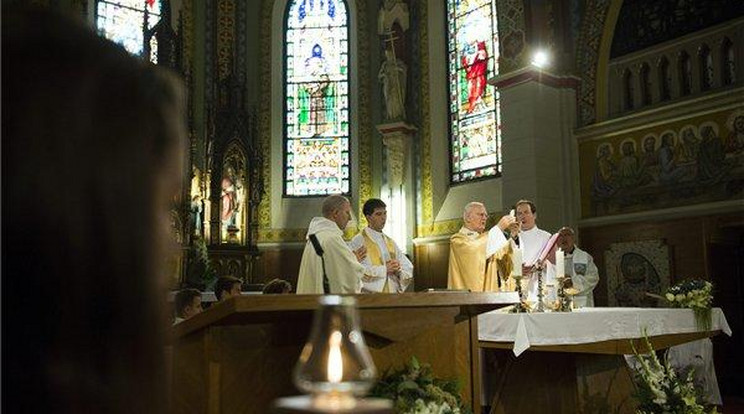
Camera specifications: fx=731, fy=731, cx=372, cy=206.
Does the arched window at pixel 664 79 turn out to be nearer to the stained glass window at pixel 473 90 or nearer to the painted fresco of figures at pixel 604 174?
the painted fresco of figures at pixel 604 174

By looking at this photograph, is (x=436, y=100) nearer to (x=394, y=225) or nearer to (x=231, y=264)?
(x=394, y=225)

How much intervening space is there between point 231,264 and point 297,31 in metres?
5.51

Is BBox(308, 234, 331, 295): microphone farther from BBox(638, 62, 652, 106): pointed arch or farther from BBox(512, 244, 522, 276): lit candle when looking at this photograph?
BBox(638, 62, 652, 106): pointed arch

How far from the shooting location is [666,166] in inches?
388

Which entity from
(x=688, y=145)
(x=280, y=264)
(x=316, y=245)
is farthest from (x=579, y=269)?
(x=280, y=264)

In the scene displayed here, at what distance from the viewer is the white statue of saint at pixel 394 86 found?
14.3 metres

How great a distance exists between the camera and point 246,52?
15523 mm

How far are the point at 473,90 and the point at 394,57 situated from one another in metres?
1.78

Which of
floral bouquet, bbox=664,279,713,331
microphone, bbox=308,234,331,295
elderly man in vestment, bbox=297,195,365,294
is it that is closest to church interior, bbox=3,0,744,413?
floral bouquet, bbox=664,279,713,331

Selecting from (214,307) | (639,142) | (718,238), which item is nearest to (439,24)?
(639,142)

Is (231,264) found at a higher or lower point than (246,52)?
A: lower

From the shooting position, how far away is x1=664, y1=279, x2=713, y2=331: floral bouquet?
5.83 meters

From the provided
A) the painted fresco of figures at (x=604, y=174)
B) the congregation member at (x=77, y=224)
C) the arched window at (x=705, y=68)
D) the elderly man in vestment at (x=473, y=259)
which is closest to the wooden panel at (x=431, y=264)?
the painted fresco of figures at (x=604, y=174)

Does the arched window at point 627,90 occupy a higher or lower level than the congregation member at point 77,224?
higher
